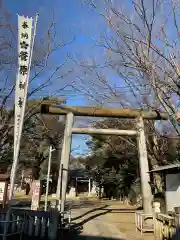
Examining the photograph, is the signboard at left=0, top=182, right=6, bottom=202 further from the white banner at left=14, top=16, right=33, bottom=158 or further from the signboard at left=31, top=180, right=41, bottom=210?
the white banner at left=14, top=16, right=33, bottom=158

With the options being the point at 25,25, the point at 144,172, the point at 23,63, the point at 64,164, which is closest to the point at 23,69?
the point at 23,63

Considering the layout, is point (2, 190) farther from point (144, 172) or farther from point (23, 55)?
point (23, 55)

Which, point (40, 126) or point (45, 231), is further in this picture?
point (40, 126)

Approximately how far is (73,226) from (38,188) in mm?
2602

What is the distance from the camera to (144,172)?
47.2 feet

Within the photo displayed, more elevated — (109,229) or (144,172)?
(144,172)

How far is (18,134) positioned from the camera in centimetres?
748

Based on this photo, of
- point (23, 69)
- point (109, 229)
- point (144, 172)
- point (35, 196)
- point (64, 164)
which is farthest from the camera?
point (64, 164)

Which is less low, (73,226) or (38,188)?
(38,188)

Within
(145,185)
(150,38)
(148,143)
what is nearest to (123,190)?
(148,143)

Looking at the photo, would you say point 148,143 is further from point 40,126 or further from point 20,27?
point 40,126

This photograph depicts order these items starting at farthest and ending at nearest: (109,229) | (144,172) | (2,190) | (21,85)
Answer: (144,172) < (2,190) < (109,229) < (21,85)

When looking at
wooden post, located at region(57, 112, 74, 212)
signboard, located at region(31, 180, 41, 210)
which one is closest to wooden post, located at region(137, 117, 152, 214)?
wooden post, located at region(57, 112, 74, 212)

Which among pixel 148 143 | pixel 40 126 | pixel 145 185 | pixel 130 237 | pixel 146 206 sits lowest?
pixel 130 237
